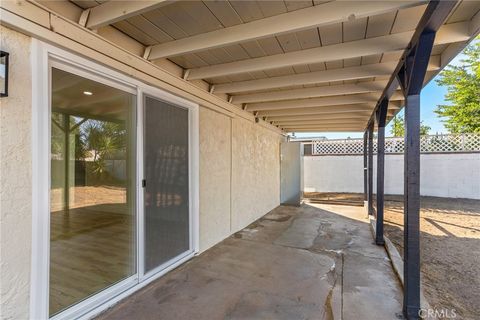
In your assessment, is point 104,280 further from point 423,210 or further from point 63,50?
point 423,210

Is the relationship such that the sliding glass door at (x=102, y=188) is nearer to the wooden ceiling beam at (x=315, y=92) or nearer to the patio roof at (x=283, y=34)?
the patio roof at (x=283, y=34)

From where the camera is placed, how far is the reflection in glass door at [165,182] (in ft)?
9.18

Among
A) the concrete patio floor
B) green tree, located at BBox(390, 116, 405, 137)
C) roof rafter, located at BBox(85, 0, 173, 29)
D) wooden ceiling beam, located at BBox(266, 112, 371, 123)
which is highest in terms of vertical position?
green tree, located at BBox(390, 116, 405, 137)

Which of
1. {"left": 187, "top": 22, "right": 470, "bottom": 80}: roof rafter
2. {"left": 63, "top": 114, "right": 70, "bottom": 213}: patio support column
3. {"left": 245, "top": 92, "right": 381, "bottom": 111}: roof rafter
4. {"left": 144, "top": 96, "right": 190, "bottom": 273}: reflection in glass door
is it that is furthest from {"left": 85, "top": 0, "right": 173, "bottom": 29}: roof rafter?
{"left": 245, "top": 92, "right": 381, "bottom": 111}: roof rafter

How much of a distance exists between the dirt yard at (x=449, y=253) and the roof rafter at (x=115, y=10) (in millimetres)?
3620

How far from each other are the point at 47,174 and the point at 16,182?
20 centimetres

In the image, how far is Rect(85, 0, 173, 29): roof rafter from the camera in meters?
1.78

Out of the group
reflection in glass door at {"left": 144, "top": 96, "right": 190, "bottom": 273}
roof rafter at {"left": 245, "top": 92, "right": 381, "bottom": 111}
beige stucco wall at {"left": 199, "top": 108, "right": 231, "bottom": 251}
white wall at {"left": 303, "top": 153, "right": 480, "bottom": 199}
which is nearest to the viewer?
reflection in glass door at {"left": 144, "top": 96, "right": 190, "bottom": 273}

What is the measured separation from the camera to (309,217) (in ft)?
20.2

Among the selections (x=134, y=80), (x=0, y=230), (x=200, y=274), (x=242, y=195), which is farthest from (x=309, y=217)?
(x=0, y=230)

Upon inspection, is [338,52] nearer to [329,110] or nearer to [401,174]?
[329,110]

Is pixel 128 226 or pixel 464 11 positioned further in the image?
pixel 128 226

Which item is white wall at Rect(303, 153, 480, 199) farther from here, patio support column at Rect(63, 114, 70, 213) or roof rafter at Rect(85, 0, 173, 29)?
patio support column at Rect(63, 114, 70, 213)

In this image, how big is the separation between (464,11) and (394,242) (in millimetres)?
3546
